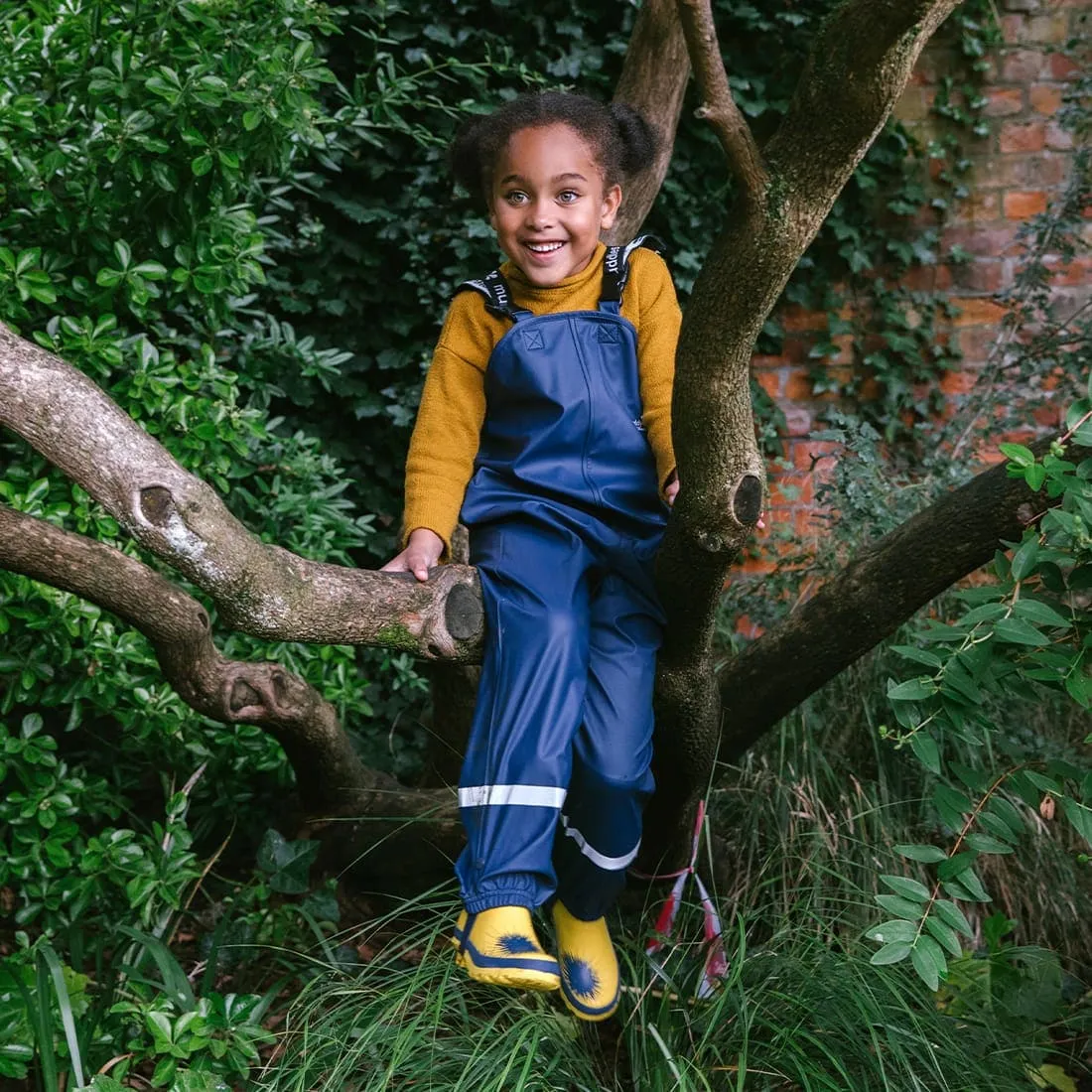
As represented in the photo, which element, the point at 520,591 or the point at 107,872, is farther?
the point at 107,872

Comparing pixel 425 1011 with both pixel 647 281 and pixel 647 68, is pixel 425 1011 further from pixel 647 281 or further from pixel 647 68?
pixel 647 68

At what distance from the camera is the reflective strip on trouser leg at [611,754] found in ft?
6.69

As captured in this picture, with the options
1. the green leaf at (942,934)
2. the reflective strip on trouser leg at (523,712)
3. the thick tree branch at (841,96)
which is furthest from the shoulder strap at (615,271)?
the green leaf at (942,934)

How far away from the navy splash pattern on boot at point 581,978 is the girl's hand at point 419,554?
72 cm

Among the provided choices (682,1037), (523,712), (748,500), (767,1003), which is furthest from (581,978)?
(748,500)

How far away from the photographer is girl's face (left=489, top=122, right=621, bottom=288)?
2176mm

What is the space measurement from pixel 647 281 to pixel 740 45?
258 centimetres

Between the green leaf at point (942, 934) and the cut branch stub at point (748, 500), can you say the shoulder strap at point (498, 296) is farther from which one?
the green leaf at point (942, 934)

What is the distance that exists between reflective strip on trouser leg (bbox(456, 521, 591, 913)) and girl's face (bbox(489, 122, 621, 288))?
491 mm

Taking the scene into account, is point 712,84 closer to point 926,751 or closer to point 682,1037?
point 926,751

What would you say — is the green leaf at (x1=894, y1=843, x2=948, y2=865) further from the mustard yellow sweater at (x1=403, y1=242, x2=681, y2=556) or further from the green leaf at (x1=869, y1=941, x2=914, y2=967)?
the mustard yellow sweater at (x1=403, y1=242, x2=681, y2=556)

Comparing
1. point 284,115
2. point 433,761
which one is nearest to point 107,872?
point 433,761

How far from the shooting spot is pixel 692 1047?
2.12 metres

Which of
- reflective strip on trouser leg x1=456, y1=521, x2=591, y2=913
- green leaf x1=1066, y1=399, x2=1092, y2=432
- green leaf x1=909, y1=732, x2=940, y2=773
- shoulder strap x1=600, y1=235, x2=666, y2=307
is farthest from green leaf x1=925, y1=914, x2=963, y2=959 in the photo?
shoulder strap x1=600, y1=235, x2=666, y2=307
